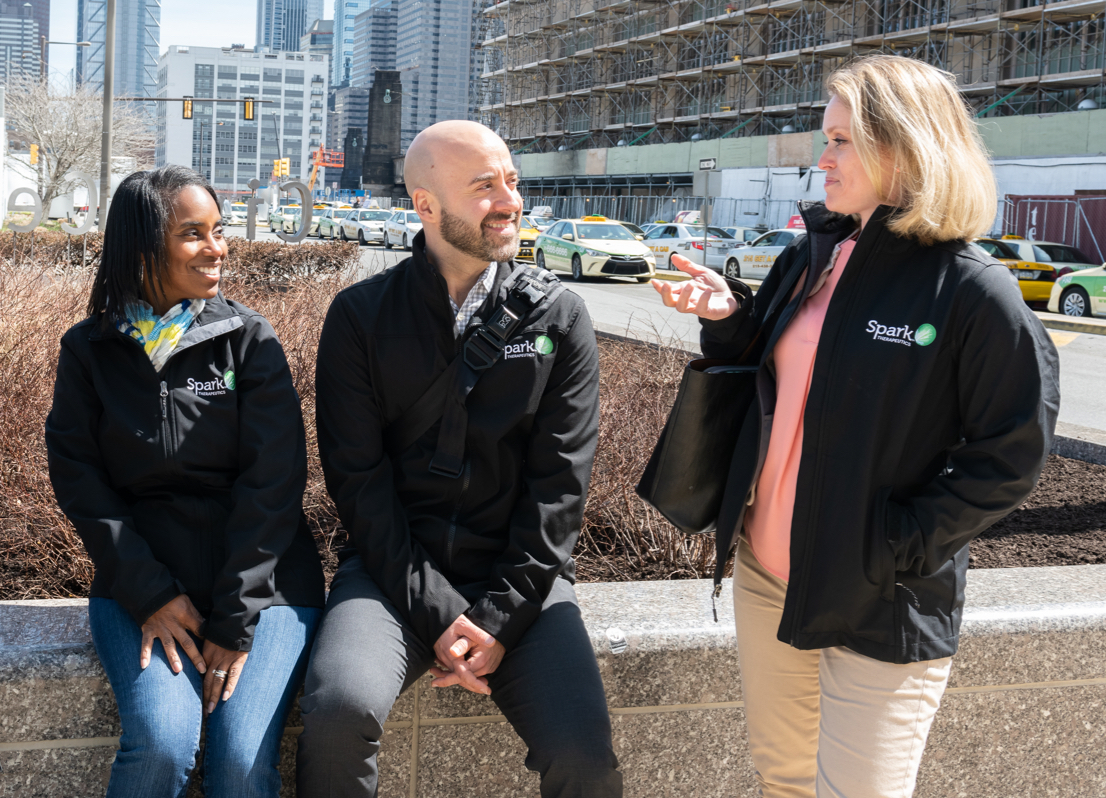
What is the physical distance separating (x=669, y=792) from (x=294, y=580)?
4.01 ft

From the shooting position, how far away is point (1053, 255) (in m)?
26.2

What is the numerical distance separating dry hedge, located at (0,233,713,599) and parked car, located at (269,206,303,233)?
170 feet

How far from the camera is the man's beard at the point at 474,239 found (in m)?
2.94

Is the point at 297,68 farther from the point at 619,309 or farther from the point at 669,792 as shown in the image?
the point at 669,792

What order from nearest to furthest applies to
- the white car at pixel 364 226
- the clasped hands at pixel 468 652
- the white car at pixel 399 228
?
1. the clasped hands at pixel 468 652
2. the white car at pixel 399 228
3. the white car at pixel 364 226

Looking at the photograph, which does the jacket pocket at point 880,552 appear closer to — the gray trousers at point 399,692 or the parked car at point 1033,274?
the gray trousers at point 399,692

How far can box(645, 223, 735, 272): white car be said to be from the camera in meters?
31.8

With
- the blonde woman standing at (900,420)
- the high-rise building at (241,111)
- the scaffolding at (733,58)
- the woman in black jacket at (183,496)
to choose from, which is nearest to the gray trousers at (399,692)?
the woman in black jacket at (183,496)

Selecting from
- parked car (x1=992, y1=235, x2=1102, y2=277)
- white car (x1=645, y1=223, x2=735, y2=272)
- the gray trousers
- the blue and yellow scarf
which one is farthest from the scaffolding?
the blue and yellow scarf

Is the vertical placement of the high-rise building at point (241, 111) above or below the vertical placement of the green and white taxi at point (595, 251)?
above

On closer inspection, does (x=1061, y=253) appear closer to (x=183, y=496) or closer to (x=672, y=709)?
(x=672, y=709)

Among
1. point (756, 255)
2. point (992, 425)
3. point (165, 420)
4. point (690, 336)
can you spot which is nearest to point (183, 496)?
point (165, 420)

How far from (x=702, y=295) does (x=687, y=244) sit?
98.3ft

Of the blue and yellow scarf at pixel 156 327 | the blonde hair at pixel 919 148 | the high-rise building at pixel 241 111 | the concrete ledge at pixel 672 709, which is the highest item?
the high-rise building at pixel 241 111
